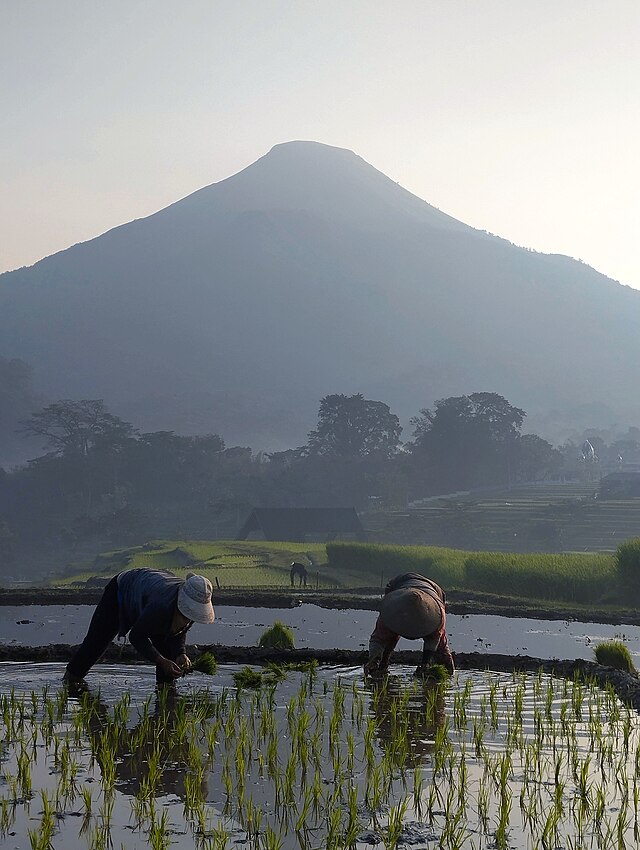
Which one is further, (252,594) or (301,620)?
(252,594)

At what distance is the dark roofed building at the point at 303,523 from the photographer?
5909cm

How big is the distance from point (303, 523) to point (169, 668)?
4845 cm

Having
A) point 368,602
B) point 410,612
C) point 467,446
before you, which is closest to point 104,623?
point 410,612

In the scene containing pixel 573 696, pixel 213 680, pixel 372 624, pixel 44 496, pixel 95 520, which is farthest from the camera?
pixel 44 496

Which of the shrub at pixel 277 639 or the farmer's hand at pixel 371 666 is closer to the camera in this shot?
the farmer's hand at pixel 371 666

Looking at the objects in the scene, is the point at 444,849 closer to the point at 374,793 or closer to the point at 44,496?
the point at 374,793

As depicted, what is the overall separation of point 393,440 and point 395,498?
60.2 feet

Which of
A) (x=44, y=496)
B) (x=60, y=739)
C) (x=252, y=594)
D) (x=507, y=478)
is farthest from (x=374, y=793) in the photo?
(x=507, y=478)

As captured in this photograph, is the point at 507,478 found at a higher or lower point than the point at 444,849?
higher

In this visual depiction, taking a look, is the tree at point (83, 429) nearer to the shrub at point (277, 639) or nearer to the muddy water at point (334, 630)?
the muddy water at point (334, 630)

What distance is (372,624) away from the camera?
68.6 ft

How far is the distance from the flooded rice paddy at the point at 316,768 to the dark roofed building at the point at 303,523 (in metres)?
46.5

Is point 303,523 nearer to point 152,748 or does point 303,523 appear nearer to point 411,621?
point 411,621

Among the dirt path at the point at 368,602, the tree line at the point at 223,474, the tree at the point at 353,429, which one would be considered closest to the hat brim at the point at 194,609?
the dirt path at the point at 368,602
